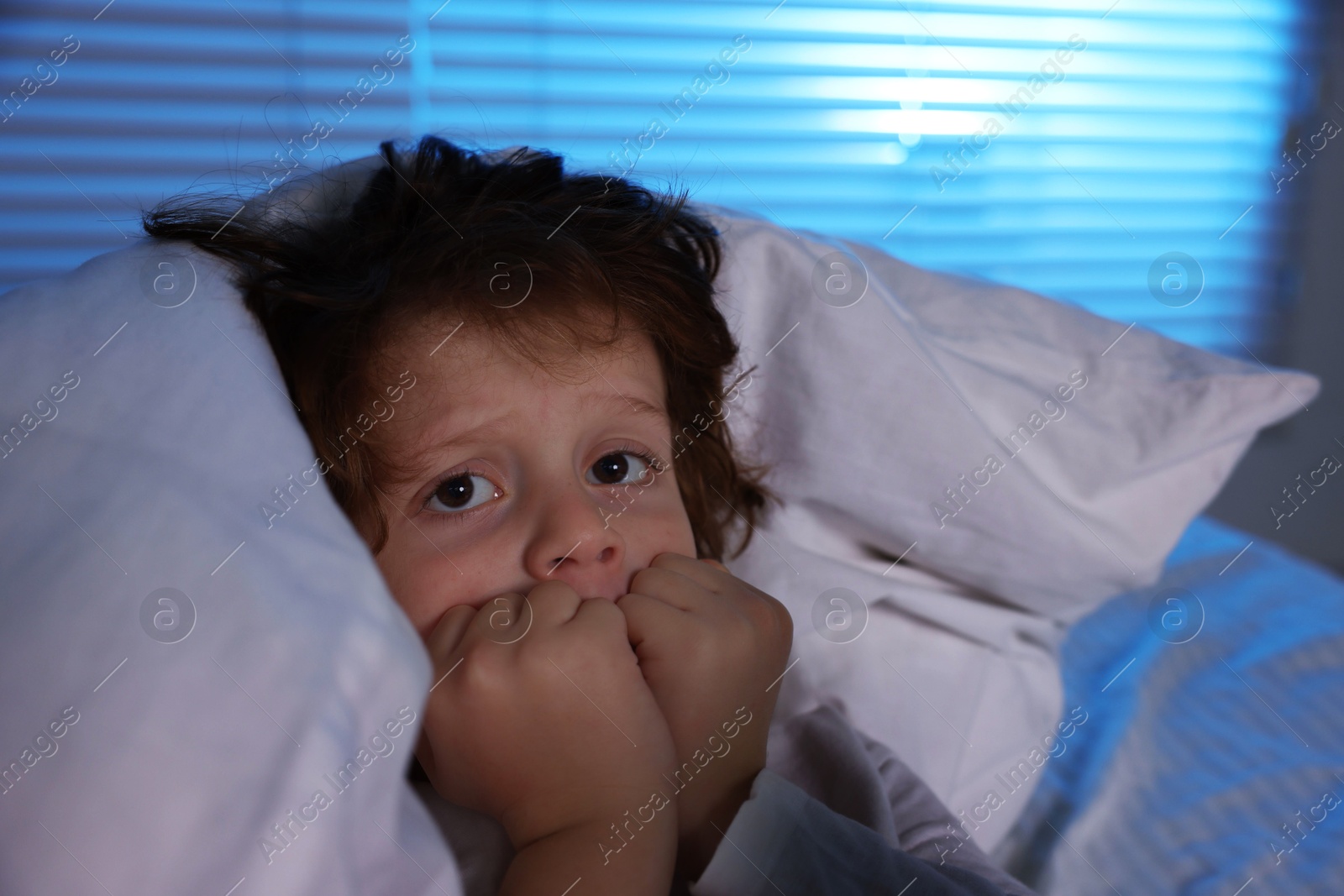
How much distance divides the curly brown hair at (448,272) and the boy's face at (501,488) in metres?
0.02

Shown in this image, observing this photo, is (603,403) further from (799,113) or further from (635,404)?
(799,113)

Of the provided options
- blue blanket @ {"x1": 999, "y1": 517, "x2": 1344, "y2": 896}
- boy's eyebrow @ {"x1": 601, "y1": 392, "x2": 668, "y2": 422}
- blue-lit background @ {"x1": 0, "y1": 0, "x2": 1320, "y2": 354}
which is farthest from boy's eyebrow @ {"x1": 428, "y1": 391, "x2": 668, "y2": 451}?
blue-lit background @ {"x1": 0, "y1": 0, "x2": 1320, "y2": 354}

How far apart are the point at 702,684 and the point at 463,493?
0.72 feet

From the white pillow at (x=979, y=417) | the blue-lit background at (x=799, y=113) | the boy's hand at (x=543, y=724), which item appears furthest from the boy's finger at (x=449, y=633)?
the blue-lit background at (x=799, y=113)

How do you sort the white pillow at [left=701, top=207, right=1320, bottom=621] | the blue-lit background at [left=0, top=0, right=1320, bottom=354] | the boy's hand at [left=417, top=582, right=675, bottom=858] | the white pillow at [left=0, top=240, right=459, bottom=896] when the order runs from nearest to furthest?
the white pillow at [left=0, top=240, right=459, bottom=896] < the boy's hand at [left=417, top=582, right=675, bottom=858] < the white pillow at [left=701, top=207, right=1320, bottom=621] < the blue-lit background at [left=0, top=0, right=1320, bottom=354]

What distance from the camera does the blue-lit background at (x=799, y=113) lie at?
1.68 meters

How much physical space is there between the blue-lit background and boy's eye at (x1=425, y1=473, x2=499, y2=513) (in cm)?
113

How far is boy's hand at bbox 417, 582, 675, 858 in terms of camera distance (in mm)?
541

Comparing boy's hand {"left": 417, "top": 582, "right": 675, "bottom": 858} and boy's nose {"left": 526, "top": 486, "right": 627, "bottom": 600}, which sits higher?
boy's nose {"left": 526, "top": 486, "right": 627, "bottom": 600}

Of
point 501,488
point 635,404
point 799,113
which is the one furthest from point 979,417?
point 799,113

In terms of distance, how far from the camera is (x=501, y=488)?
0.63 m

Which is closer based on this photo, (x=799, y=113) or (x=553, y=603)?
(x=553, y=603)

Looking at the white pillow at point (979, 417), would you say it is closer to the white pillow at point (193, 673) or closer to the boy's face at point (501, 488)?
the boy's face at point (501, 488)

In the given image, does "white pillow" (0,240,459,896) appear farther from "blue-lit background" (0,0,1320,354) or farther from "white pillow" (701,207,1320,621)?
"blue-lit background" (0,0,1320,354)
